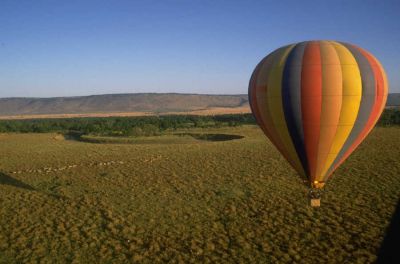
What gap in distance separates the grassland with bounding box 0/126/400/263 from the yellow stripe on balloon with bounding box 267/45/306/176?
7.36 ft

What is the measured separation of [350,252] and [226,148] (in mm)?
17667

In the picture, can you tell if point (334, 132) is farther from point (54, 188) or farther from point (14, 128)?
point (14, 128)

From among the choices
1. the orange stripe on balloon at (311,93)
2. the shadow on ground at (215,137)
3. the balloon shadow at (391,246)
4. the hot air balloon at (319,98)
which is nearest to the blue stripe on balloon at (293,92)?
Answer: the hot air balloon at (319,98)

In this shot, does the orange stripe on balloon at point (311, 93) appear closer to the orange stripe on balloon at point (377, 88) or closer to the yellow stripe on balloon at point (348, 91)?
the yellow stripe on balloon at point (348, 91)

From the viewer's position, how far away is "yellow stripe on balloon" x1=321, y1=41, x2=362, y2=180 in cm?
951

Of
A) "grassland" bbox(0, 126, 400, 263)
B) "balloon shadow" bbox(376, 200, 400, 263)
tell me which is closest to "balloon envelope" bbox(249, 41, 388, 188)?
"grassland" bbox(0, 126, 400, 263)

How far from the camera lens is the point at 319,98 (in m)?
9.57

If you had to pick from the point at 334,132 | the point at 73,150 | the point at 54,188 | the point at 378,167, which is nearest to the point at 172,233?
the point at 334,132

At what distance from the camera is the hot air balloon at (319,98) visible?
9.55m

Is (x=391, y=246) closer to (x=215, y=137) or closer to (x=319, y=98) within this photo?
(x=319, y=98)

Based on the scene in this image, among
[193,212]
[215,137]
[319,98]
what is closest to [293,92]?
[319,98]

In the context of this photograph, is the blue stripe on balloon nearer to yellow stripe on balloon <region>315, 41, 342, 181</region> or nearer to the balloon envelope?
the balloon envelope

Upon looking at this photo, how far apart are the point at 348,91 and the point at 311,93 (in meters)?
1.01

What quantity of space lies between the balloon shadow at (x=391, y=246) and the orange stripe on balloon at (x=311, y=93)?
3122mm
